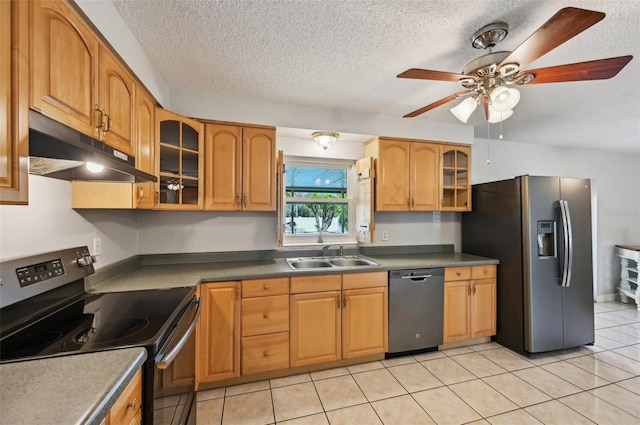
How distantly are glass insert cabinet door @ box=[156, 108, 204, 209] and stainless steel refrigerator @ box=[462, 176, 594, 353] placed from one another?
2974mm

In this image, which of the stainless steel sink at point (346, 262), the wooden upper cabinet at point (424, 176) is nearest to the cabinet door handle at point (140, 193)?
the stainless steel sink at point (346, 262)

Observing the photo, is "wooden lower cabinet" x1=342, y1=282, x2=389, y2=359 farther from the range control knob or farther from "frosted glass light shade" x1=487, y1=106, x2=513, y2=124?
the range control knob

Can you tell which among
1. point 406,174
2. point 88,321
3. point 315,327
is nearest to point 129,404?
point 88,321

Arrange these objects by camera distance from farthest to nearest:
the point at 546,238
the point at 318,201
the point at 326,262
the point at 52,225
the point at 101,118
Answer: the point at 318,201
the point at 326,262
the point at 546,238
the point at 52,225
the point at 101,118

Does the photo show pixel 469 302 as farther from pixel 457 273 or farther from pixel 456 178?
pixel 456 178

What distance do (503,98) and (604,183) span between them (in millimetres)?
4441

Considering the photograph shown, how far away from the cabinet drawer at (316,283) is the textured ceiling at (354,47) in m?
1.63

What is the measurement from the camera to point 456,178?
10.5 feet

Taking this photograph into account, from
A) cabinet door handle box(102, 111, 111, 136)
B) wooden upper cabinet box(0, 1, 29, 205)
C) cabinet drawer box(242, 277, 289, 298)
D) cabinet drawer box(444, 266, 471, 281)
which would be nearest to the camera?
wooden upper cabinet box(0, 1, 29, 205)

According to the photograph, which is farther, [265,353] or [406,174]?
[406,174]

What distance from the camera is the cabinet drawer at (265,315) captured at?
213 cm

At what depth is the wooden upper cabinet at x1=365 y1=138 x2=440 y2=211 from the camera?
9.30ft

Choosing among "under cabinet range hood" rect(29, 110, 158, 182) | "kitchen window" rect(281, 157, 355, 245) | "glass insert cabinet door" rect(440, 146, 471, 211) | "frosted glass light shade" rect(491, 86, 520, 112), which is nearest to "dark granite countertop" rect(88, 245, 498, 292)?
"kitchen window" rect(281, 157, 355, 245)

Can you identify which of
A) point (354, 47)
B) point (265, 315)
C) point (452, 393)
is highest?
point (354, 47)
